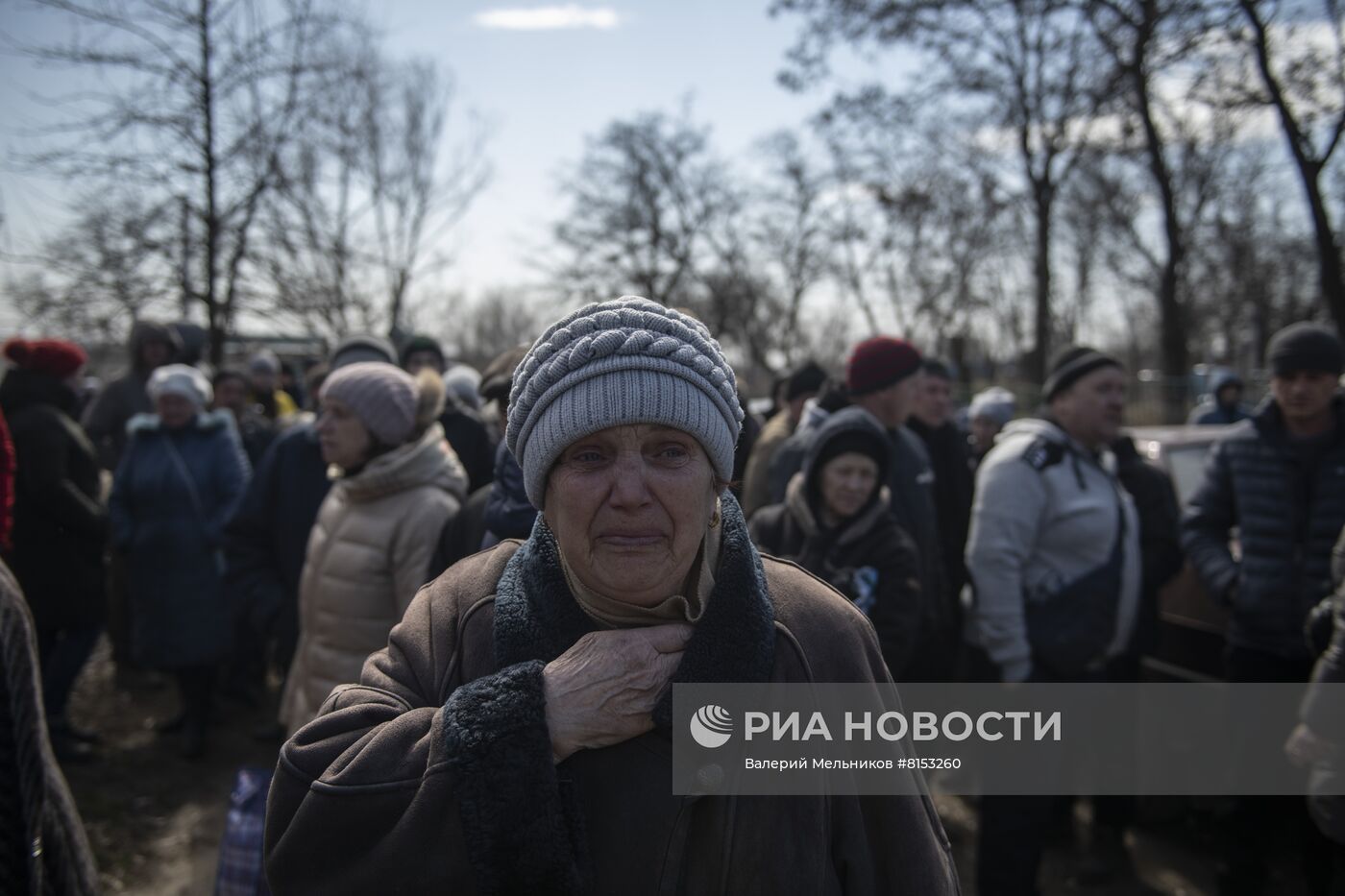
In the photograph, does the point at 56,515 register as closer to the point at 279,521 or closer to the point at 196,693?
the point at 196,693

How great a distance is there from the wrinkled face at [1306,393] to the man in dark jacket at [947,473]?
5.41 ft

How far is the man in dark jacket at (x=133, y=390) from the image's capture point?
6598mm

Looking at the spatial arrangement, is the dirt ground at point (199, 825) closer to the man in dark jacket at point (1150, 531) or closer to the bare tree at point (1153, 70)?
the man in dark jacket at point (1150, 531)

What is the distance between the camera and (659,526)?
1.46 m

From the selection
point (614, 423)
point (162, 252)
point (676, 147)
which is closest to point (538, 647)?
point (614, 423)

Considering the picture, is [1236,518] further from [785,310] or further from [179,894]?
[785,310]

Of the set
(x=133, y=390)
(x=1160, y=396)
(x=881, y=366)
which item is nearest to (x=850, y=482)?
(x=881, y=366)

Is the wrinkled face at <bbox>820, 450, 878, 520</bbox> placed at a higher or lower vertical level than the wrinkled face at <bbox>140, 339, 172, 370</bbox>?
lower

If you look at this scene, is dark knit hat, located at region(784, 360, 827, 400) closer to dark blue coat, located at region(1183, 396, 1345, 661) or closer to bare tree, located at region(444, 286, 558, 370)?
→ dark blue coat, located at region(1183, 396, 1345, 661)

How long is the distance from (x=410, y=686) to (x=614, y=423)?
1.84 feet

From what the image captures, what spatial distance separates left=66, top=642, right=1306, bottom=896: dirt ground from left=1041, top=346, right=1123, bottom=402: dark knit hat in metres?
2.18

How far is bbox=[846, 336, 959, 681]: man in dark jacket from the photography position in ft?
12.9

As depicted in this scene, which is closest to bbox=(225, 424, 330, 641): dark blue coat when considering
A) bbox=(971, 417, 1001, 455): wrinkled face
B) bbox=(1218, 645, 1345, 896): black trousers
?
bbox=(1218, 645, 1345, 896): black trousers

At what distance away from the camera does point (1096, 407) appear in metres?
3.73
